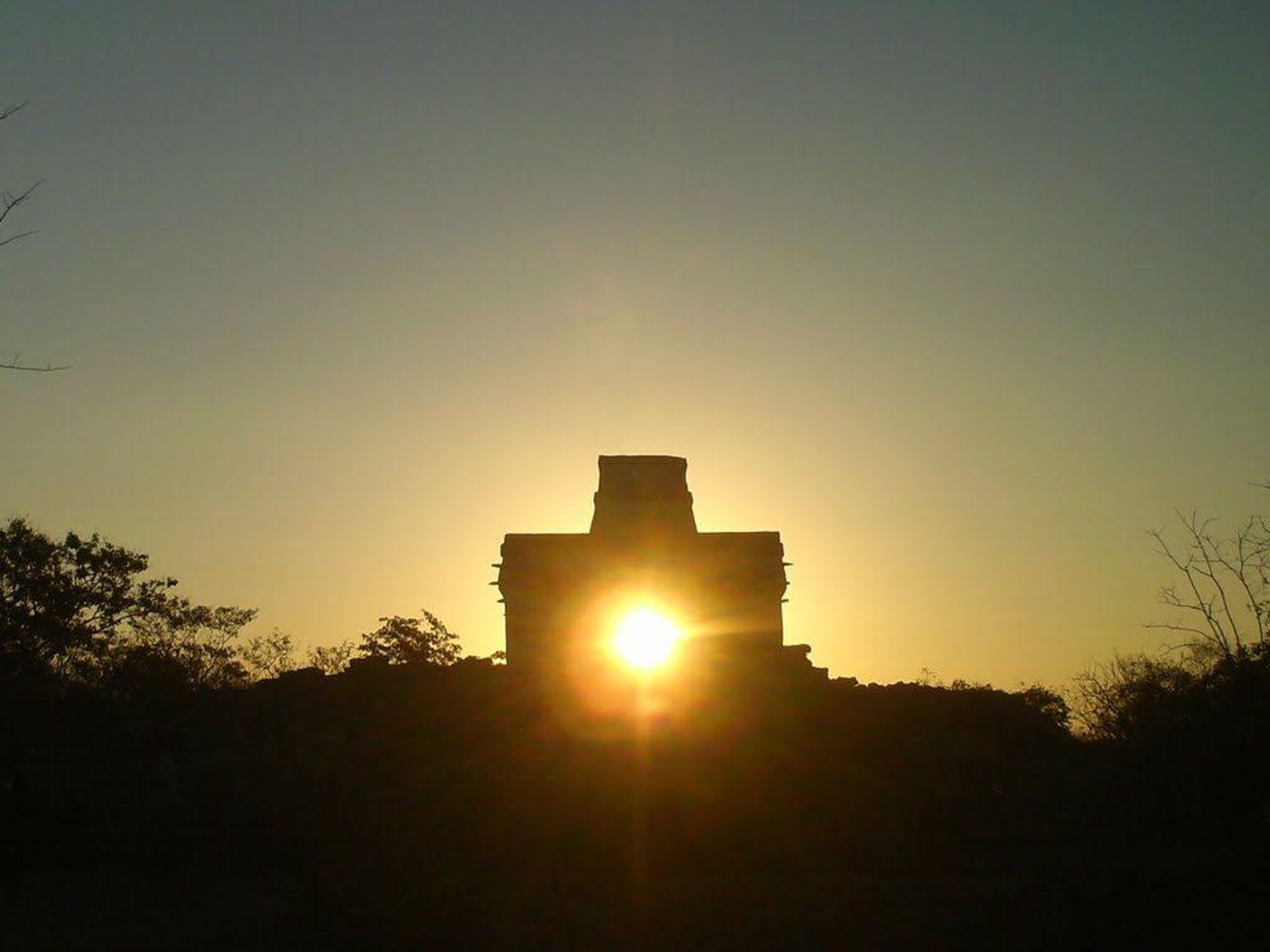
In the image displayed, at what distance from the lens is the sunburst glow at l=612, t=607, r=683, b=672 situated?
26266 mm

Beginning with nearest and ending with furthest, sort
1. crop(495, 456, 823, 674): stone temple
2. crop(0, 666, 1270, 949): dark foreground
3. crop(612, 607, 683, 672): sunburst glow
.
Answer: crop(0, 666, 1270, 949): dark foreground
crop(612, 607, 683, 672): sunburst glow
crop(495, 456, 823, 674): stone temple

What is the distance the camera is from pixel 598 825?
52.9ft

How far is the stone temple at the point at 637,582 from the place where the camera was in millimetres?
28297

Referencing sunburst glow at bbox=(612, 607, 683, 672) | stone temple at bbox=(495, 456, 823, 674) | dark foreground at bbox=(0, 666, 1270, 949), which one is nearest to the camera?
dark foreground at bbox=(0, 666, 1270, 949)

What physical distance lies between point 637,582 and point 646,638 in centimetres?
195

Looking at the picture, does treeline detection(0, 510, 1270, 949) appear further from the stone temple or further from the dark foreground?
the stone temple

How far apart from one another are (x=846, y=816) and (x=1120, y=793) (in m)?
4.20

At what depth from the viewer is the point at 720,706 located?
2089cm

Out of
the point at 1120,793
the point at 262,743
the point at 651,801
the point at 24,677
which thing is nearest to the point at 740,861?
the point at 651,801

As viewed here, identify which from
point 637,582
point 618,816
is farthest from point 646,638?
point 618,816

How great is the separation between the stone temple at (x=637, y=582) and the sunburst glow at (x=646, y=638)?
25 centimetres

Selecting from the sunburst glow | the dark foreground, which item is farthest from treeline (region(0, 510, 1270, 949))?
the sunburst glow

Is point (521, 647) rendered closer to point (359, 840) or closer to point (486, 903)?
point (359, 840)

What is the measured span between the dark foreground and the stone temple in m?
5.81
